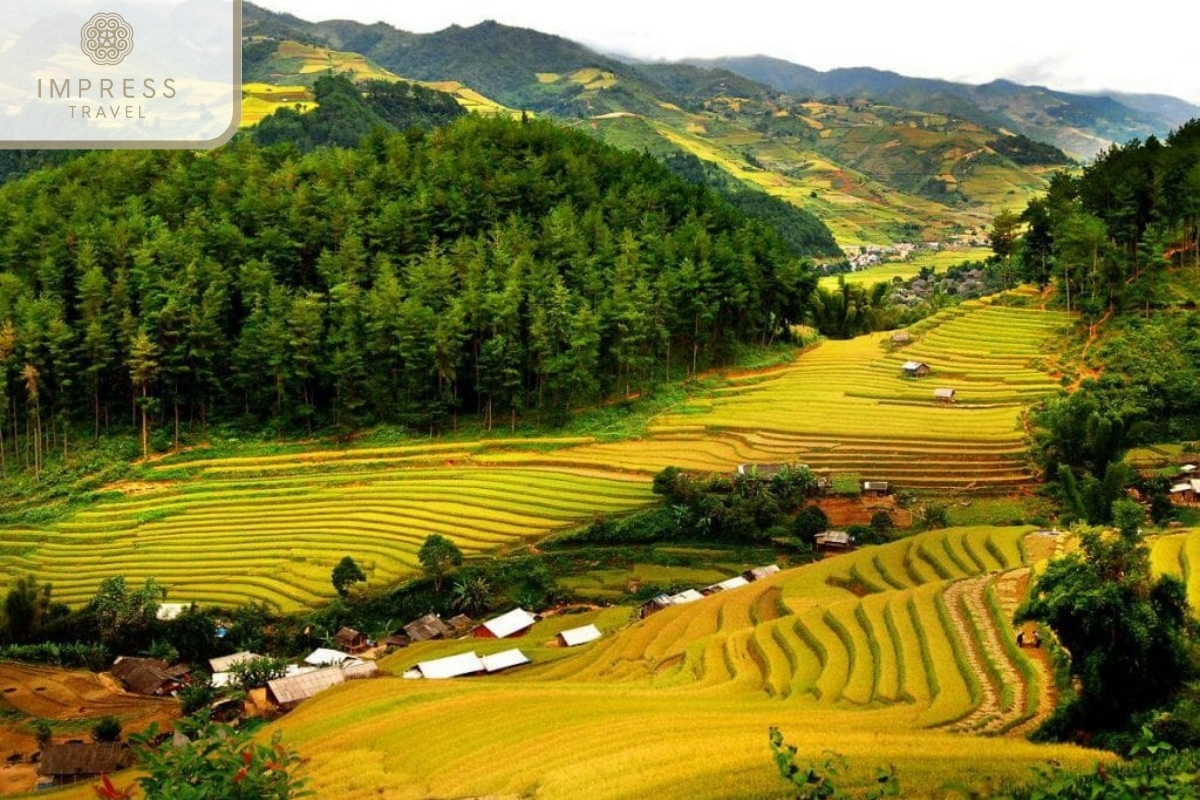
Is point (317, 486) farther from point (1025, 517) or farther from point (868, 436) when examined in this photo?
point (1025, 517)

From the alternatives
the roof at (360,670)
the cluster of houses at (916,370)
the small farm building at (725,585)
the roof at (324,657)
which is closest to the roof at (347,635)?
the roof at (324,657)

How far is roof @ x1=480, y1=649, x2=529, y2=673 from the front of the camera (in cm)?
2125

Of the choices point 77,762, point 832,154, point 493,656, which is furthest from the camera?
point 832,154

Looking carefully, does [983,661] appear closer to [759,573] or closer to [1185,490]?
[759,573]

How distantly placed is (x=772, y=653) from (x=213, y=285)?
99.9 feet

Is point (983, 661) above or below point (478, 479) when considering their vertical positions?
above

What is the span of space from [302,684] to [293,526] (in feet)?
37.0

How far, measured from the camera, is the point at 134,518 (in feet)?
102

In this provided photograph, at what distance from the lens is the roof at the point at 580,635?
23.0 metres

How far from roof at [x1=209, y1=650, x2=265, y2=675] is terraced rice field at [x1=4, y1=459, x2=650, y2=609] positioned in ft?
8.71

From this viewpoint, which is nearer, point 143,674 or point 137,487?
point 143,674

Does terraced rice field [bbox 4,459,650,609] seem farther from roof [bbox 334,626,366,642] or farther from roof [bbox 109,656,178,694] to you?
roof [bbox 109,656,178,694]

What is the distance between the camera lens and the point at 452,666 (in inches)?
829

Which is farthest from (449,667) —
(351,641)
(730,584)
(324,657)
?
(730,584)
